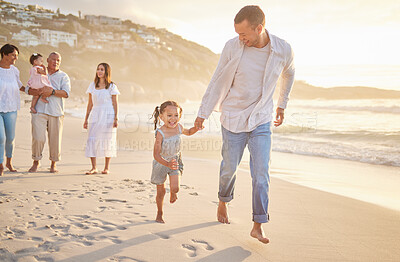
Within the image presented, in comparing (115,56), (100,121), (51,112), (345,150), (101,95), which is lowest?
(345,150)

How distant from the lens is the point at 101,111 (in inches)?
211

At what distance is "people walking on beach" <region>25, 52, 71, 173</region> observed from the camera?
5.07m

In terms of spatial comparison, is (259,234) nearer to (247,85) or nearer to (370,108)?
(247,85)

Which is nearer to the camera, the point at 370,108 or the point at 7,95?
the point at 7,95

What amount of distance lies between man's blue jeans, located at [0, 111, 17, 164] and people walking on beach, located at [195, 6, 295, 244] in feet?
11.1

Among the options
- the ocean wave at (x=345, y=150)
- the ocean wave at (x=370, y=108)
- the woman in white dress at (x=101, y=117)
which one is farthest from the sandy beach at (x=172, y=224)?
the ocean wave at (x=370, y=108)

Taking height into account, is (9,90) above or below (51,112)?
above

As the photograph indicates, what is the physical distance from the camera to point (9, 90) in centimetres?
480

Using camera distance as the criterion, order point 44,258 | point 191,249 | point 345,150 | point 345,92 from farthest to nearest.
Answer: point 345,92
point 345,150
point 191,249
point 44,258

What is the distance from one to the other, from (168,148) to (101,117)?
276 cm

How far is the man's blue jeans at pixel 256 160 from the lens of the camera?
2691 mm

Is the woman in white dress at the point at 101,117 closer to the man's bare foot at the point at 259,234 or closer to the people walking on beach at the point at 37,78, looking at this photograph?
the people walking on beach at the point at 37,78

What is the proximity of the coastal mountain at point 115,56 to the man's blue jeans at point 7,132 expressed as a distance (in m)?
40.7

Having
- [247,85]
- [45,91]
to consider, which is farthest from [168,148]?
[45,91]
